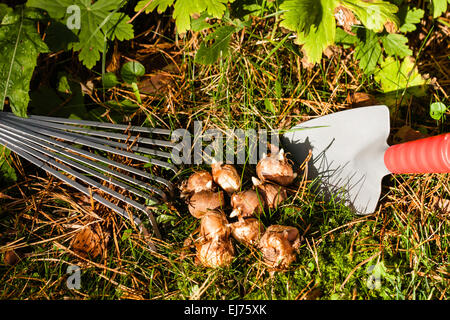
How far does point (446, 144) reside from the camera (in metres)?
1.46

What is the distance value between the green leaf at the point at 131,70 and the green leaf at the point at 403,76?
151 centimetres

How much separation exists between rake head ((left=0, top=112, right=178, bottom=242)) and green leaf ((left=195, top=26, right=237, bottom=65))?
48 cm

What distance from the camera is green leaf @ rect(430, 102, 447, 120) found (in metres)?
2.10

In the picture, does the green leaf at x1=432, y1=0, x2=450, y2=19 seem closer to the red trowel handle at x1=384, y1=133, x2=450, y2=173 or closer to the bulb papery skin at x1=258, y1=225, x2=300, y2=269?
the red trowel handle at x1=384, y1=133, x2=450, y2=173

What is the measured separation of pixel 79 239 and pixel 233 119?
110cm

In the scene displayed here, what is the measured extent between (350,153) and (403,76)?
26.4 inches

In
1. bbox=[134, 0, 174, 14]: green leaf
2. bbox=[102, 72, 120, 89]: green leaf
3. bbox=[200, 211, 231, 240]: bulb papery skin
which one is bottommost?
bbox=[200, 211, 231, 240]: bulb papery skin

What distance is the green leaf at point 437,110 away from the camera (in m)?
2.10

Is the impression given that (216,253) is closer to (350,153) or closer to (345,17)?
(350,153)

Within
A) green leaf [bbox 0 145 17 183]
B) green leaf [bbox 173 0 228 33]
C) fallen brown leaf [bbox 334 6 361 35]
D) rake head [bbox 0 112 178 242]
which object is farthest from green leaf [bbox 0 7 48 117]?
fallen brown leaf [bbox 334 6 361 35]

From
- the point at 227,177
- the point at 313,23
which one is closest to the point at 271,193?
the point at 227,177

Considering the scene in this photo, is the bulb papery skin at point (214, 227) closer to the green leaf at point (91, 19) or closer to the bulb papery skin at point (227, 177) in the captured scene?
the bulb papery skin at point (227, 177)
